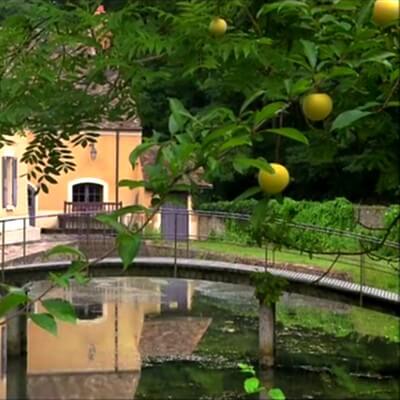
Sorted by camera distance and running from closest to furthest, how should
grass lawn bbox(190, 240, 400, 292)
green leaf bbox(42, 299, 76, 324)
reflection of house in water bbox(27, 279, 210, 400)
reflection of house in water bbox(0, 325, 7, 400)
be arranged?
green leaf bbox(42, 299, 76, 324), reflection of house in water bbox(0, 325, 7, 400), reflection of house in water bbox(27, 279, 210, 400), grass lawn bbox(190, 240, 400, 292)

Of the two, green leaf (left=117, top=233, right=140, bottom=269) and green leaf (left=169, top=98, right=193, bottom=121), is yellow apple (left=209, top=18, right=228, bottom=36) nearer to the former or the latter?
green leaf (left=169, top=98, right=193, bottom=121)

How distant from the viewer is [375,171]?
2.44 meters

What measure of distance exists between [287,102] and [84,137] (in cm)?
167

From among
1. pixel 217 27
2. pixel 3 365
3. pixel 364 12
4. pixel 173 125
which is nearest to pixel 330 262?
pixel 3 365

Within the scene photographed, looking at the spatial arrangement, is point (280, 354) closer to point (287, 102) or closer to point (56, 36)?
point (56, 36)

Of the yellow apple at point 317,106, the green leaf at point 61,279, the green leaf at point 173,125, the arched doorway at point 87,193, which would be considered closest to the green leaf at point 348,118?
the yellow apple at point 317,106

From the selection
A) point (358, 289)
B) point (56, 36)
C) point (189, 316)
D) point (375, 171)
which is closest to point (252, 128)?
point (375, 171)

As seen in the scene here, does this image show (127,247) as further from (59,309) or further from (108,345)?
(108,345)

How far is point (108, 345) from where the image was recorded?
14.6 m

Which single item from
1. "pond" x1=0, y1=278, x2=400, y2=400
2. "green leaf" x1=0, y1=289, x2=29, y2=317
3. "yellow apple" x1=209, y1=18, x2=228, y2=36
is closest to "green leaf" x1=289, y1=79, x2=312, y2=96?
Result: "green leaf" x1=0, y1=289, x2=29, y2=317

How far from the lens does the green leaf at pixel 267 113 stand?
1.36m

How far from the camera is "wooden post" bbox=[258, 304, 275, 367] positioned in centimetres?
1284

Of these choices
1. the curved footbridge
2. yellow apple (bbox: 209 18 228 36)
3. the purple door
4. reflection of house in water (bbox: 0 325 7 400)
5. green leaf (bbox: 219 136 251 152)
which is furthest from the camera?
the curved footbridge

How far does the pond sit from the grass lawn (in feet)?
3.60
